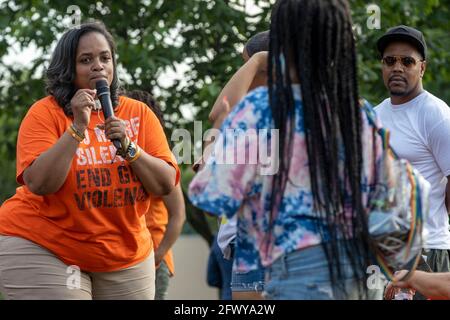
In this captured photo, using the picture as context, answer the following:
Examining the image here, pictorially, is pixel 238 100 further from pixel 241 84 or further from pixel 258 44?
pixel 258 44

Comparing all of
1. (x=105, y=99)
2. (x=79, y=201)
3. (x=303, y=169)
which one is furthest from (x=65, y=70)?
(x=303, y=169)

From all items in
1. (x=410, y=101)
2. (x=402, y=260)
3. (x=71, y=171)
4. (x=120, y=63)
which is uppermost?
(x=120, y=63)

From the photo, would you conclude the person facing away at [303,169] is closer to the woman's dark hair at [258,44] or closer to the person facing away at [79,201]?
the person facing away at [79,201]

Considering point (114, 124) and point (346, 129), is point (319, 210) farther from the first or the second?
point (114, 124)

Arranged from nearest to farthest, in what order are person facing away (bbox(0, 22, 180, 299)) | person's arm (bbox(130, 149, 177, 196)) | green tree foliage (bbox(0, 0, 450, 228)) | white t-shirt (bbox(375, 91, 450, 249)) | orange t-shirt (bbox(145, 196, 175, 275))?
Result: person facing away (bbox(0, 22, 180, 299)), person's arm (bbox(130, 149, 177, 196)), white t-shirt (bbox(375, 91, 450, 249)), orange t-shirt (bbox(145, 196, 175, 275)), green tree foliage (bbox(0, 0, 450, 228))

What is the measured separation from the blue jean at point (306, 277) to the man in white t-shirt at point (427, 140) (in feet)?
7.48

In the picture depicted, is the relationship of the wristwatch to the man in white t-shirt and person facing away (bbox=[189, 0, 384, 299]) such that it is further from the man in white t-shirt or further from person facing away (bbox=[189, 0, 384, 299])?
the man in white t-shirt

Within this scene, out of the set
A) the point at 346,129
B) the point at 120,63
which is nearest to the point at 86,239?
the point at 346,129

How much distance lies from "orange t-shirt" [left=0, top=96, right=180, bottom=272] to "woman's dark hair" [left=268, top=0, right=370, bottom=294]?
60.3 inches

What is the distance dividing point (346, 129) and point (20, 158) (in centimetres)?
197

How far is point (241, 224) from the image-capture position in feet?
11.1

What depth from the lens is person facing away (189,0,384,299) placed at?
3293 millimetres

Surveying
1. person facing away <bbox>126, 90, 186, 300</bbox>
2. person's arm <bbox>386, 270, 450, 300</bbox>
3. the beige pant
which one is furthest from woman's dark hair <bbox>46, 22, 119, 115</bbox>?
person's arm <bbox>386, 270, 450, 300</bbox>

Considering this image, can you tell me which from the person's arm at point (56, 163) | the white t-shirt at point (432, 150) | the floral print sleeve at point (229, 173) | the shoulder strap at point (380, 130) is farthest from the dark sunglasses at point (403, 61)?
the floral print sleeve at point (229, 173)
